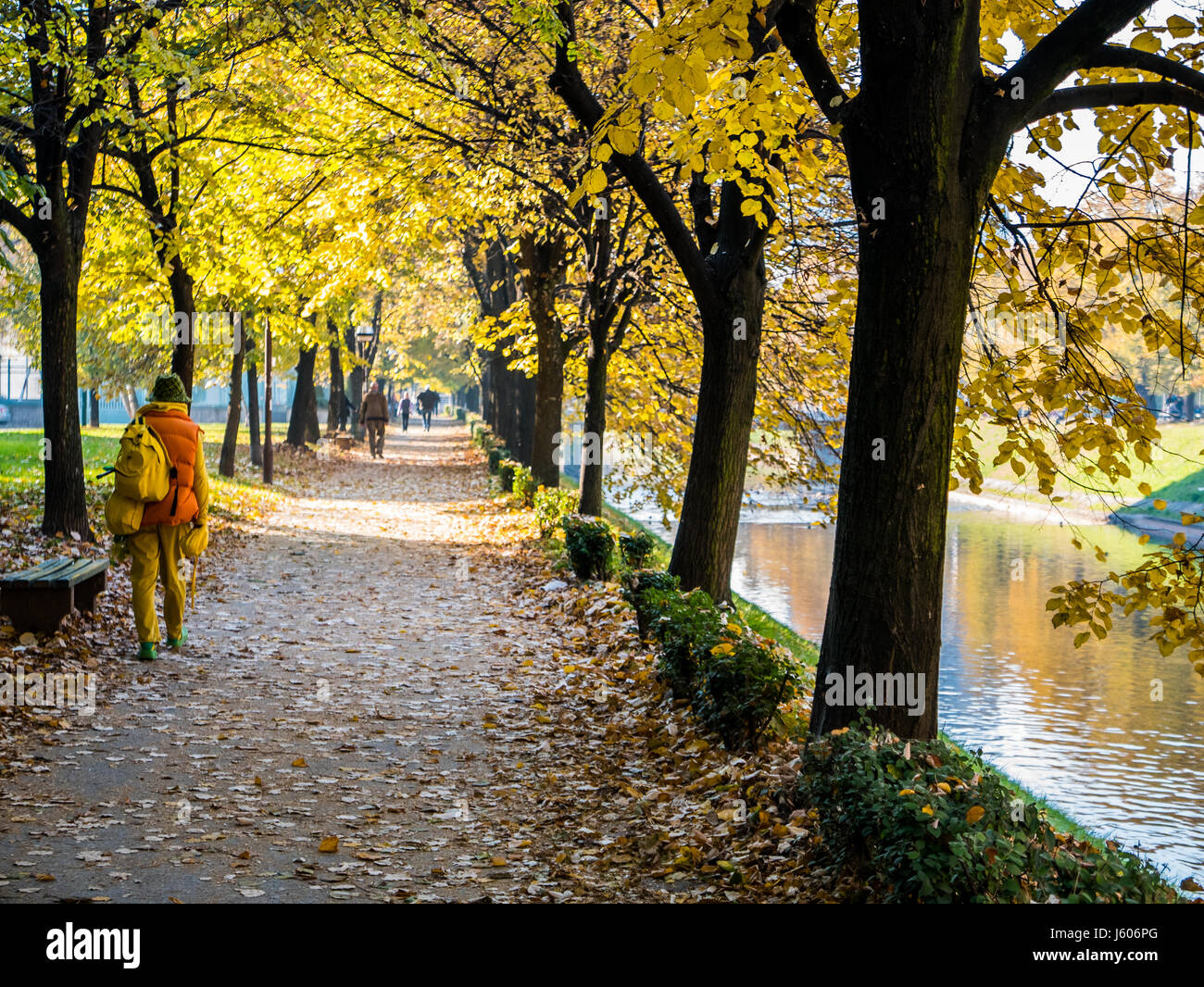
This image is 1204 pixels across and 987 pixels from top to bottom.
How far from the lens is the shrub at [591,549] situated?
42.2 ft

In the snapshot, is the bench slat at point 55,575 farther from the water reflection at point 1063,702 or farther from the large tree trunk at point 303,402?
the large tree trunk at point 303,402

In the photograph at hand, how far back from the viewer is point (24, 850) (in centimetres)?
519

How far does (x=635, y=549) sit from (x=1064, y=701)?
18.5 feet

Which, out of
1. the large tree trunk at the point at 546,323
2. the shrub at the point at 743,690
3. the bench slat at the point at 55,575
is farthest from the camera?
the large tree trunk at the point at 546,323

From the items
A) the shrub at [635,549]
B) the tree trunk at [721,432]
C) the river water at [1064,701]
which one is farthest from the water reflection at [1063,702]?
the shrub at [635,549]

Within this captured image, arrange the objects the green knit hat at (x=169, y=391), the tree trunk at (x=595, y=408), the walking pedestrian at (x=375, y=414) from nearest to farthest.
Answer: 1. the green knit hat at (x=169, y=391)
2. the tree trunk at (x=595, y=408)
3. the walking pedestrian at (x=375, y=414)

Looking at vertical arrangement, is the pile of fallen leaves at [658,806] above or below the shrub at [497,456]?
below

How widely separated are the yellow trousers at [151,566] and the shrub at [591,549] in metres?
4.87

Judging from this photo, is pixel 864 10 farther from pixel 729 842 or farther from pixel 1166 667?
pixel 1166 667

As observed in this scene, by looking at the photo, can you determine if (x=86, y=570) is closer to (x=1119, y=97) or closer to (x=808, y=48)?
(x=808, y=48)

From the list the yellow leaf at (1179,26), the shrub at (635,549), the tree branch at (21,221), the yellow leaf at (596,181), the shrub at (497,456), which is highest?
the yellow leaf at (1179,26)
